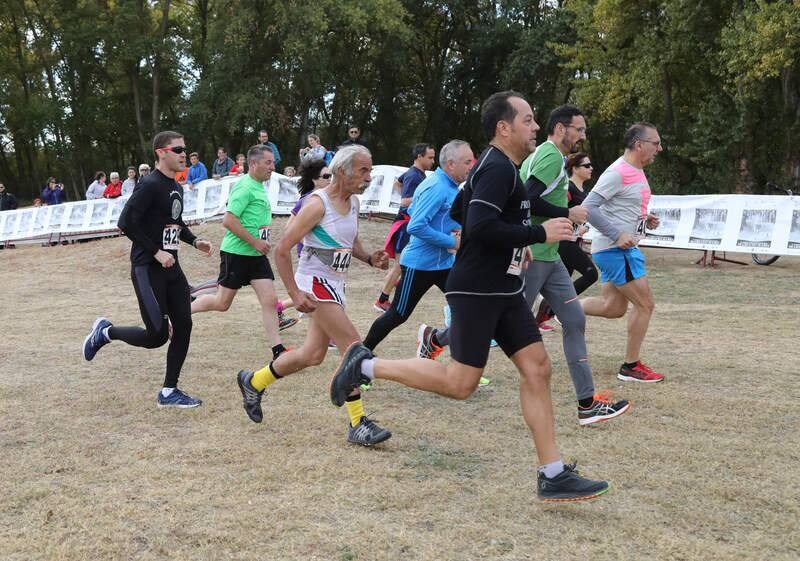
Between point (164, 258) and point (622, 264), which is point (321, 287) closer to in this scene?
point (164, 258)

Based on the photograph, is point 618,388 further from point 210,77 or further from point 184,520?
point 210,77

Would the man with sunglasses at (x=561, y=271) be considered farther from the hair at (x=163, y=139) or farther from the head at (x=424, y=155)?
the head at (x=424, y=155)

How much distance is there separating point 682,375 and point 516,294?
3.34 m

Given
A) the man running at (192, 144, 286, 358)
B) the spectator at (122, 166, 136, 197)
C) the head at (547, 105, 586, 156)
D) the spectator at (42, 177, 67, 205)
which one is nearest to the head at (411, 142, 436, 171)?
the man running at (192, 144, 286, 358)

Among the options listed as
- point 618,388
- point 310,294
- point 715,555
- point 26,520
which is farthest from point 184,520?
point 618,388

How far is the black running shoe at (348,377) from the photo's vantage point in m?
4.54

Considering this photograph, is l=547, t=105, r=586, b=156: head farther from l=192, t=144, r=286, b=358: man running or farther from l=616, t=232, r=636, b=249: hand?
l=192, t=144, r=286, b=358: man running

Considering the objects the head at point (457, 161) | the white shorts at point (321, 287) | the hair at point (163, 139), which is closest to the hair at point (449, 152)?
the head at point (457, 161)

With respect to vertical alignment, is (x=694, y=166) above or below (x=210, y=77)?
below

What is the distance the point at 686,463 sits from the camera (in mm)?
4648

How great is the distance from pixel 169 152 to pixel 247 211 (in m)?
1.62

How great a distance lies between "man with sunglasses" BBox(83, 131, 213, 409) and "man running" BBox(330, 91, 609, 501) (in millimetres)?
2629

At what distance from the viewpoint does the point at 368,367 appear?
4.52 meters

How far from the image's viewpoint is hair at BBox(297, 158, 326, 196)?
6.29m
